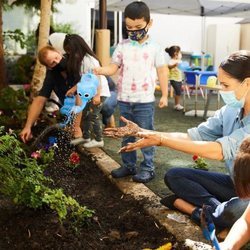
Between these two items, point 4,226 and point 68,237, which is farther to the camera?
point 4,226

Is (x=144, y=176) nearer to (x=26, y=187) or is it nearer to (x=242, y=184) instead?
(x=26, y=187)

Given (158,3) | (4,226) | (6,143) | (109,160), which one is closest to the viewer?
(6,143)

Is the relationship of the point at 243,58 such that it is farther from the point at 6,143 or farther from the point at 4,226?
the point at 4,226

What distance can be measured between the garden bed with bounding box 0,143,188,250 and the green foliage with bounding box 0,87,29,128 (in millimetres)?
1971

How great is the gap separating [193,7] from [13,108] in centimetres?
636

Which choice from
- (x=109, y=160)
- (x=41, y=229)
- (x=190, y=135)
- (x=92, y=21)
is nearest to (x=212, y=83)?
(x=109, y=160)

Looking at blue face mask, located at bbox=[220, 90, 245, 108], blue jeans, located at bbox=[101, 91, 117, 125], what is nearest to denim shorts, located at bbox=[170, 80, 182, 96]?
blue jeans, located at bbox=[101, 91, 117, 125]

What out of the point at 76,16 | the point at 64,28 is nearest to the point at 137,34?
the point at 64,28

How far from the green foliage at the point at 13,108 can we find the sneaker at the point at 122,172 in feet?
5.71

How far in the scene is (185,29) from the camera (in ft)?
41.0

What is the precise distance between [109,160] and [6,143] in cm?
168

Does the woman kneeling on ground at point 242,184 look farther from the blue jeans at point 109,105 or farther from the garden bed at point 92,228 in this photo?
the blue jeans at point 109,105

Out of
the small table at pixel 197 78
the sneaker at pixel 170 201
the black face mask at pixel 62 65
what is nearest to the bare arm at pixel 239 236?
the sneaker at pixel 170 201

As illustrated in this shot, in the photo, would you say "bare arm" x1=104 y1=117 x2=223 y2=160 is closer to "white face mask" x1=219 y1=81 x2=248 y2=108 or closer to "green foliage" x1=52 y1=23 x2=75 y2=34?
"white face mask" x1=219 y1=81 x2=248 y2=108
